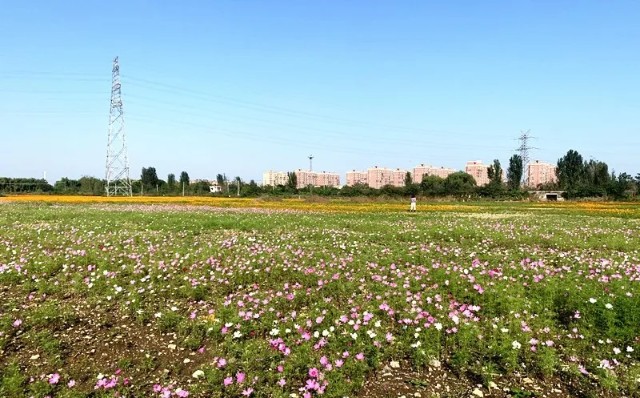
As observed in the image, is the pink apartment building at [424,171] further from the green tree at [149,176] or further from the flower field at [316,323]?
the flower field at [316,323]

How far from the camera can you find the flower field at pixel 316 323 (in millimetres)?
5184

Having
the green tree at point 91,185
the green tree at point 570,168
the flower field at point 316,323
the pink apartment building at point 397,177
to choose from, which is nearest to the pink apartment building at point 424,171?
the pink apartment building at point 397,177

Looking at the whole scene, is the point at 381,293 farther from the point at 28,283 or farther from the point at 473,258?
the point at 28,283

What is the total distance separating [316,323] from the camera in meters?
6.54

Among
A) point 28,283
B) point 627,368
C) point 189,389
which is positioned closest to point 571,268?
point 627,368

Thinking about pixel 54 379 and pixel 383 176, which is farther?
pixel 383 176

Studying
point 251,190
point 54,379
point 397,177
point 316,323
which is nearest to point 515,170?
point 397,177

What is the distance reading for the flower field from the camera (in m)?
5.18

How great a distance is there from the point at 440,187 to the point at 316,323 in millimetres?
86353

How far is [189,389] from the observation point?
16.5ft

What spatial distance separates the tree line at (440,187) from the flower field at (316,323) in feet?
239

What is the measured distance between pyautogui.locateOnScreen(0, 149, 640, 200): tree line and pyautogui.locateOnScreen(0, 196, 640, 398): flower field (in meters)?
72.8

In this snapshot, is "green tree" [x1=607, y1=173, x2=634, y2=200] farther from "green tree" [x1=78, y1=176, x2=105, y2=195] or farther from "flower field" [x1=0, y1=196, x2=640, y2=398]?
"green tree" [x1=78, y1=176, x2=105, y2=195]

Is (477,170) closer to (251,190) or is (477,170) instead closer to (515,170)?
(515,170)
